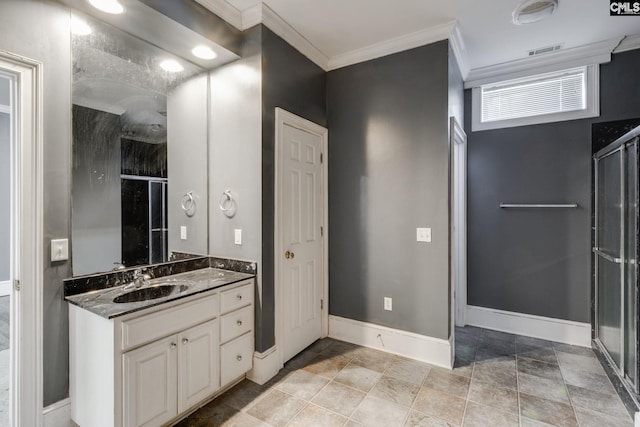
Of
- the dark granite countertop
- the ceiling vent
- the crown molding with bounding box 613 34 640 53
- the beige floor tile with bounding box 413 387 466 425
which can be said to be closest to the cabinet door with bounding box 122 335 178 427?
the dark granite countertop

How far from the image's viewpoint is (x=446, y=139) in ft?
8.43

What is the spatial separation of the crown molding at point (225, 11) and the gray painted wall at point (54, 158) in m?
0.84

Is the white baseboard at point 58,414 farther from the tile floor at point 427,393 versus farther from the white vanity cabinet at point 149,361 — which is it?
the tile floor at point 427,393

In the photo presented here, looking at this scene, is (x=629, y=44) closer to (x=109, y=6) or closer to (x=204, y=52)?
(x=204, y=52)

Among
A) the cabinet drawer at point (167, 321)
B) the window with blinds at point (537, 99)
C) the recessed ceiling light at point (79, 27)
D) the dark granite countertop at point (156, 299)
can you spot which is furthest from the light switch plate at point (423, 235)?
the recessed ceiling light at point (79, 27)

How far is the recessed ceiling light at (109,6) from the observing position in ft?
5.79

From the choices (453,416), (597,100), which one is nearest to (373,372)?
(453,416)

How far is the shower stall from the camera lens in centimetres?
204

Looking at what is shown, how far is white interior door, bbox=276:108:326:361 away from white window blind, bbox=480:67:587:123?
6.39ft

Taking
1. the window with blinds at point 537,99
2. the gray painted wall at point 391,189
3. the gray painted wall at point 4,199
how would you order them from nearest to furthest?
1. the gray painted wall at point 391,189
2. the window with blinds at point 537,99
3. the gray painted wall at point 4,199

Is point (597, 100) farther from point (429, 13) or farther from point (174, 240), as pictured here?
point (174, 240)

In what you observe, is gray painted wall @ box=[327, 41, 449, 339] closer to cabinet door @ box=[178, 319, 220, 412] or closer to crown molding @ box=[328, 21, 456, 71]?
crown molding @ box=[328, 21, 456, 71]

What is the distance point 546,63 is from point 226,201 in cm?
338

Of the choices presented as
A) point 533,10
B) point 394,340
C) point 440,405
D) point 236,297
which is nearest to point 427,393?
point 440,405
